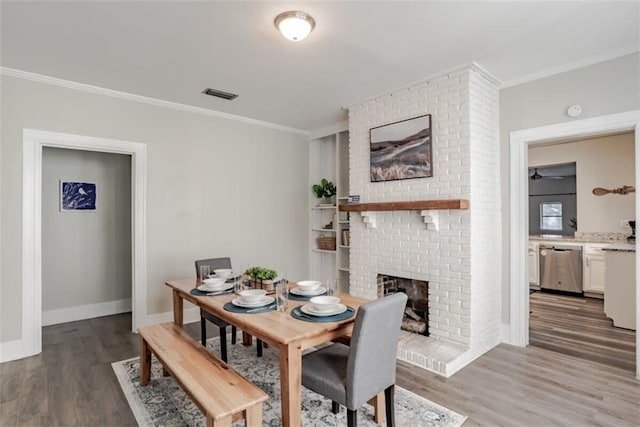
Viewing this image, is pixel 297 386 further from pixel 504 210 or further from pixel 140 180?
pixel 140 180

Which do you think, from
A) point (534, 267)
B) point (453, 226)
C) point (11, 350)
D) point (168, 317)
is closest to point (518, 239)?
point (453, 226)

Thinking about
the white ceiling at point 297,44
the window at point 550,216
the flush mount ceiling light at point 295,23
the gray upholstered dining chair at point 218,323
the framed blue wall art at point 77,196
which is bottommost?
the gray upholstered dining chair at point 218,323

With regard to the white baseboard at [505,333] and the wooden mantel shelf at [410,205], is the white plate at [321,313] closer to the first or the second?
the wooden mantel shelf at [410,205]

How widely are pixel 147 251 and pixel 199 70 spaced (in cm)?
209

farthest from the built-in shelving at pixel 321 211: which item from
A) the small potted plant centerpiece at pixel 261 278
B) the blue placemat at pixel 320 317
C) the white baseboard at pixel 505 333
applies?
the blue placemat at pixel 320 317

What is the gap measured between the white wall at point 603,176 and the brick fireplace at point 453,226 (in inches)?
125

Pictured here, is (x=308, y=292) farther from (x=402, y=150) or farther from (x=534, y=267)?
(x=534, y=267)

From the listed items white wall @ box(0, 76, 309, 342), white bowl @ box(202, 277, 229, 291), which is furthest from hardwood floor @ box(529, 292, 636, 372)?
white wall @ box(0, 76, 309, 342)

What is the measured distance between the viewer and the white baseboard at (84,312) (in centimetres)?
420

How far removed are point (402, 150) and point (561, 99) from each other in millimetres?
1473

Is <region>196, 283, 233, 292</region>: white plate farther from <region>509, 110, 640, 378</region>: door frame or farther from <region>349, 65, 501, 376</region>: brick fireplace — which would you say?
<region>509, 110, 640, 378</region>: door frame

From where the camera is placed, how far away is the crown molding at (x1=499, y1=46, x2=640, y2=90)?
2.81 m

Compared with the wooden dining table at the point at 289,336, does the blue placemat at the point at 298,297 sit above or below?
above

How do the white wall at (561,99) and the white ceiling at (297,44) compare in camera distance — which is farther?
the white wall at (561,99)
